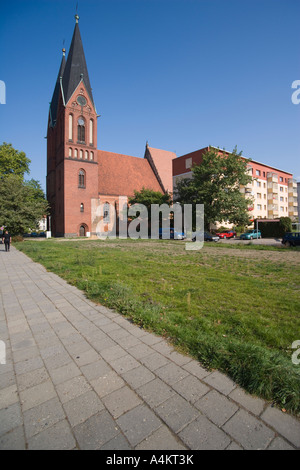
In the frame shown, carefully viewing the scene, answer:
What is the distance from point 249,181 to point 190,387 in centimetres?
3252

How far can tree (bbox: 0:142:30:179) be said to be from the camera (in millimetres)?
35244

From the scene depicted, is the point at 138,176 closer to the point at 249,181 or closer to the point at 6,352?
the point at 249,181

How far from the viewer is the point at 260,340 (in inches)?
115

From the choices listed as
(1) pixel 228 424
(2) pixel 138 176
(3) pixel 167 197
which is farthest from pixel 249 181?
(1) pixel 228 424

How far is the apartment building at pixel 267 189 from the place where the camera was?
44.4m

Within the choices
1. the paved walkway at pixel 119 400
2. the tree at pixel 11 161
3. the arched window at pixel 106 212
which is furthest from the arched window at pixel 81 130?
the paved walkway at pixel 119 400

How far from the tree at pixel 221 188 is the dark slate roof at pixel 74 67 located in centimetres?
2586

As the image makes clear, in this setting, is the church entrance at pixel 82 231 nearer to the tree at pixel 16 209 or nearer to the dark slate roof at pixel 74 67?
the tree at pixel 16 209

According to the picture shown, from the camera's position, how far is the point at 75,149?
36844mm

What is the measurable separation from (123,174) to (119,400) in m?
49.4

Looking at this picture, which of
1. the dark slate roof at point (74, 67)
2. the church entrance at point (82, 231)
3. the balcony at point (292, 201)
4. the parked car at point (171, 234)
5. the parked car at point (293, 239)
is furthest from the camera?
the balcony at point (292, 201)

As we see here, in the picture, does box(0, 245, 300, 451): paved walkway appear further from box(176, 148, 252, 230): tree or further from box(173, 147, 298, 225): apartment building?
box(173, 147, 298, 225): apartment building

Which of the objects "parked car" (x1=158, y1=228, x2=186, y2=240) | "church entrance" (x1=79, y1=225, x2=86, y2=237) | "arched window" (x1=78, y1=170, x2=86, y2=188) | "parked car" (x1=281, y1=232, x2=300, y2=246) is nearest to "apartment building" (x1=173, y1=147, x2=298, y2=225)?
"parked car" (x1=158, y1=228, x2=186, y2=240)

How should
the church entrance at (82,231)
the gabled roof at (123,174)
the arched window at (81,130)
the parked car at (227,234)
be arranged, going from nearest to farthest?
the parked car at (227,234), the church entrance at (82,231), the arched window at (81,130), the gabled roof at (123,174)
